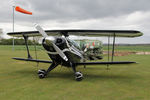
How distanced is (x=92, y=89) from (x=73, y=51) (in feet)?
8.00

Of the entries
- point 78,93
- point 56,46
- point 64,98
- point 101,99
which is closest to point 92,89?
point 78,93

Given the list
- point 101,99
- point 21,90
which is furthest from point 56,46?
point 101,99

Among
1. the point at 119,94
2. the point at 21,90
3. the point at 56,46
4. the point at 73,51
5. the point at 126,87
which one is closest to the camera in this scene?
the point at 119,94

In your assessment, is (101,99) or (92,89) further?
(92,89)

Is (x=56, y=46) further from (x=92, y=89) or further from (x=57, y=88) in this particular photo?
(x=92, y=89)

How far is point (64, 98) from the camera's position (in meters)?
4.43

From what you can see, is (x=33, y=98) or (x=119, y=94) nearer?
(x=33, y=98)

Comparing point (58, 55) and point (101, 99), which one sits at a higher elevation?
point (58, 55)

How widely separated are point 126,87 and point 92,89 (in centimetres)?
143

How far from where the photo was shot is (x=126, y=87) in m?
5.68

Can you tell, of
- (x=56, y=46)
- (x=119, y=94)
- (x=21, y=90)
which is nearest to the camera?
(x=119, y=94)

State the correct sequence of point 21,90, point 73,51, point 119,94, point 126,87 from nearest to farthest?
point 119,94
point 21,90
point 126,87
point 73,51

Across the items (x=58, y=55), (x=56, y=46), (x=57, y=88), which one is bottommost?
(x=57, y=88)

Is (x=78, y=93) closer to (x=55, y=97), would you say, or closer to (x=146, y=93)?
(x=55, y=97)
